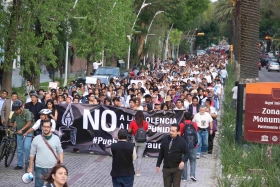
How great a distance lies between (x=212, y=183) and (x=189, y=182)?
1.57 ft

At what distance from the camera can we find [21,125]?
49.3 feet

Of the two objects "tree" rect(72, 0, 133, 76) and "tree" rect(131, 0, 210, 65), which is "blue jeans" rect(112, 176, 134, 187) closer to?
"tree" rect(72, 0, 133, 76)

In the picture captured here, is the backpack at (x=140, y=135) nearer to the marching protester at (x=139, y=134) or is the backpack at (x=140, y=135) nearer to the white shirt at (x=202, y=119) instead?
the marching protester at (x=139, y=134)

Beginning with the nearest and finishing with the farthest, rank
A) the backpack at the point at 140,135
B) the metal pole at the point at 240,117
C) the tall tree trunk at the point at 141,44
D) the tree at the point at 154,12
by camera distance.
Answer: the backpack at the point at 140,135
the metal pole at the point at 240,117
the tree at the point at 154,12
the tall tree trunk at the point at 141,44

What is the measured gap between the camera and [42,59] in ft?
94.5

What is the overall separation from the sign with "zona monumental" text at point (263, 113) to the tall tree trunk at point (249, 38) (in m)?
3.04

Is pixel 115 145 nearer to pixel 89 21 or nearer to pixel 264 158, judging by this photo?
pixel 264 158

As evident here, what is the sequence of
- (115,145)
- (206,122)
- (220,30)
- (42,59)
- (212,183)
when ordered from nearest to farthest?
(115,145) < (212,183) < (206,122) < (42,59) < (220,30)

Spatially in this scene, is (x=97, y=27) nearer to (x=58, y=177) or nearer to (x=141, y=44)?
(x=141, y=44)

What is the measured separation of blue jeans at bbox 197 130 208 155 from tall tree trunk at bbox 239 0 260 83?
114 inches

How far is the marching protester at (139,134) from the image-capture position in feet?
47.5

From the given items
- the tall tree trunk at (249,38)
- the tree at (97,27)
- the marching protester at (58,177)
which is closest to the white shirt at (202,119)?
the tall tree trunk at (249,38)

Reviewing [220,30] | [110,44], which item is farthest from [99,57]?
[220,30]

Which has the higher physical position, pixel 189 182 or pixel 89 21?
pixel 89 21
